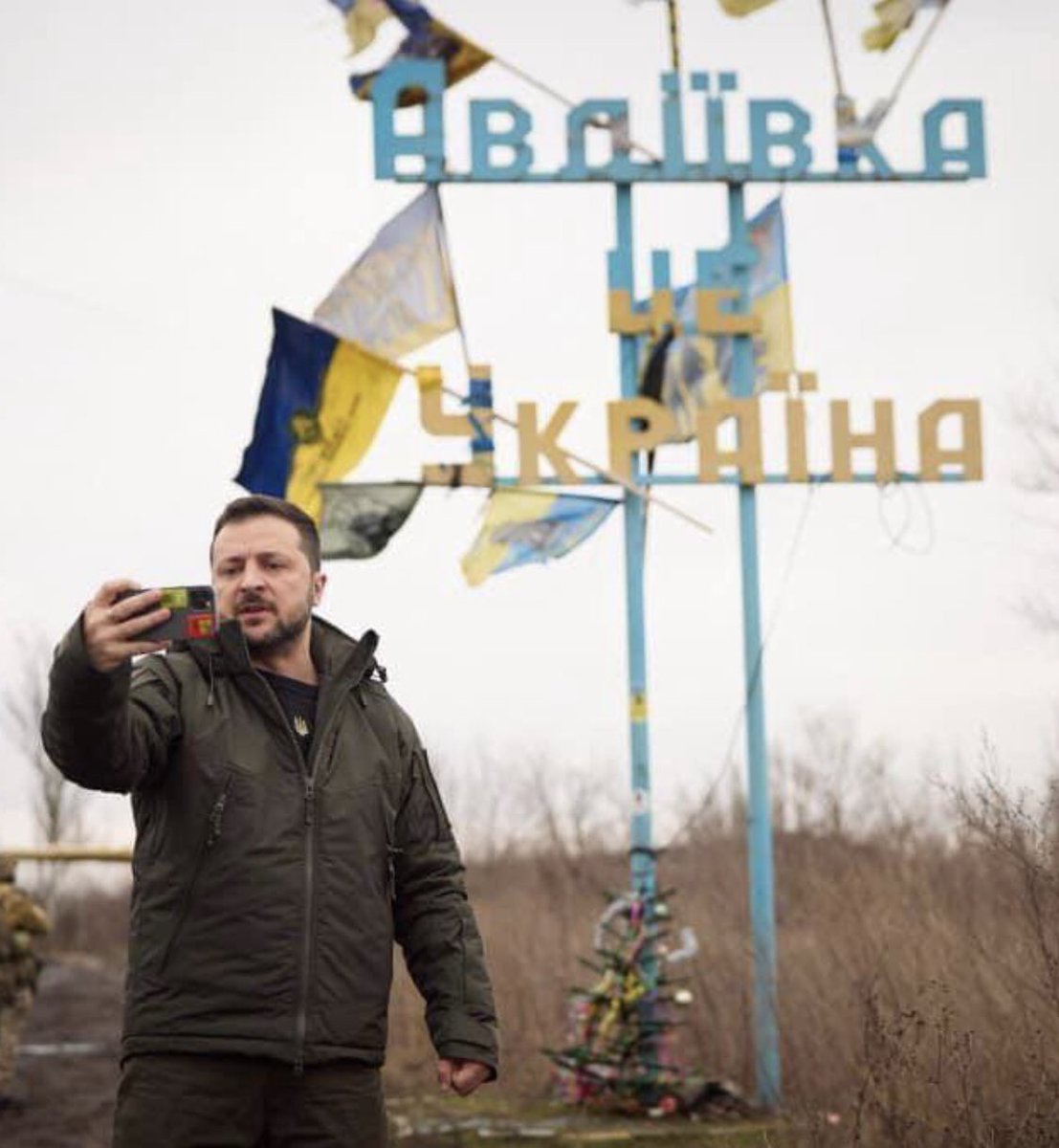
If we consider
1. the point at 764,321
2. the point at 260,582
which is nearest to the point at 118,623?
the point at 260,582

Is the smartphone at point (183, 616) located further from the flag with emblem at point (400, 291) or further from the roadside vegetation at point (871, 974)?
the flag with emblem at point (400, 291)

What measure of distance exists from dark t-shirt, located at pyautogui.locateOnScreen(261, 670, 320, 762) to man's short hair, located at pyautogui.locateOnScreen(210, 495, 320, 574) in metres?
0.23

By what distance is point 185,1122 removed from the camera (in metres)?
3.76

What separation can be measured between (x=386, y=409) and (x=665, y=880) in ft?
26.2

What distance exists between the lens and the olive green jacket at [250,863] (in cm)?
380

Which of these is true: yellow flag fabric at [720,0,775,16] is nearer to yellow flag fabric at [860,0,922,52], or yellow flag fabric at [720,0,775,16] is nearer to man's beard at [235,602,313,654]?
yellow flag fabric at [860,0,922,52]

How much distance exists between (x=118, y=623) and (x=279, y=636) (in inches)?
23.1

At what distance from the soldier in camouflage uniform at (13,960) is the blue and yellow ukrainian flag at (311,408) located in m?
→ 2.47

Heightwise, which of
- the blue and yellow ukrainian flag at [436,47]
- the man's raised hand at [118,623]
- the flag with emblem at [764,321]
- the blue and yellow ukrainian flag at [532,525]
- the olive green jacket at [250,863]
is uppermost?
the blue and yellow ukrainian flag at [436,47]

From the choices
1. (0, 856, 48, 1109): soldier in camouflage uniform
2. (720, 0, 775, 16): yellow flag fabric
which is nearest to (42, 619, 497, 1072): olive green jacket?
(0, 856, 48, 1109): soldier in camouflage uniform

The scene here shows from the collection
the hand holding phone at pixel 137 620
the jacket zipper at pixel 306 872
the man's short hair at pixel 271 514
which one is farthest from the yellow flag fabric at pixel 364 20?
the hand holding phone at pixel 137 620

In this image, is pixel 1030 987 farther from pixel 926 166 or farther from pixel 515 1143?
pixel 926 166

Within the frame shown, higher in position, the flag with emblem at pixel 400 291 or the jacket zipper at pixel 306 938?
the flag with emblem at pixel 400 291

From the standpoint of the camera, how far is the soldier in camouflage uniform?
10492 millimetres
